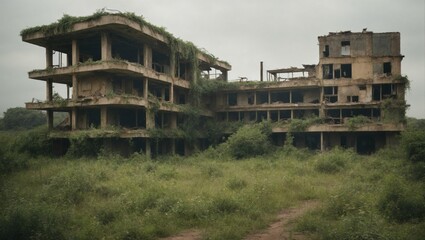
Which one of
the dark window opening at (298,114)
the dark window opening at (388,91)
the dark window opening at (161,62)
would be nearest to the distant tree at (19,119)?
the dark window opening at (161,62)

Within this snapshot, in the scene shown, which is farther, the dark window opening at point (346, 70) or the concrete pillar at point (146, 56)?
the dark window opening at point (346, 70)

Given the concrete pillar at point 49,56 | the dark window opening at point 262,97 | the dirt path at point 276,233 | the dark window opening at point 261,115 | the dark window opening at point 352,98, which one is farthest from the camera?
the dark window opening at point 262,97

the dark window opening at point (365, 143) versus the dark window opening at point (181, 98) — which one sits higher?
the dark window opening at point (181, 98)

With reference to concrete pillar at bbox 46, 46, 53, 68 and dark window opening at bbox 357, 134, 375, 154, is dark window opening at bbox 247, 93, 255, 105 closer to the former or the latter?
dark window opening at bbox 357, 134, 375, 154

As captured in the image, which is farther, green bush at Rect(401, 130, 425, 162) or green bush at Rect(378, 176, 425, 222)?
green bush at Rect(401, 130, 425, 162)

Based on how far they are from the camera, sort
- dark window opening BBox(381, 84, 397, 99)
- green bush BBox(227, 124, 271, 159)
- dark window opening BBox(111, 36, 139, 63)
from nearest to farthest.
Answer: dark window opening BBox(111, 36, 139, 63) < green bush BBox(227, 124, 271, 159) < dark window opening BBox(381, 84, 397, 99)

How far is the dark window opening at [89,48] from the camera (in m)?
31.1

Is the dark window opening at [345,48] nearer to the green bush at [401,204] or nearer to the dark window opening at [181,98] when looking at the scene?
the dark window opening at [181,98]

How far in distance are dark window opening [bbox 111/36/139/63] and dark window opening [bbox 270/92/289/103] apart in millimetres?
17107

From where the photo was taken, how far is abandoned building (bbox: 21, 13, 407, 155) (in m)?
28.3

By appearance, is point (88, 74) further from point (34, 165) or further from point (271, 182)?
point (271, 182)

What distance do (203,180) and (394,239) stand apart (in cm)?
1161

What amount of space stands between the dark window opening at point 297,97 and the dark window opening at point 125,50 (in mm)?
18569

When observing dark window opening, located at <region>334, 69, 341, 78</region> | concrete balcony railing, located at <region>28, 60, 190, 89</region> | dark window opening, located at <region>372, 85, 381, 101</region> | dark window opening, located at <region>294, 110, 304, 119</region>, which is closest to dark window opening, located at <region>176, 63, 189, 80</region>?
concrete balcony railing, located at <region>28, 60, 190, 89</region>
